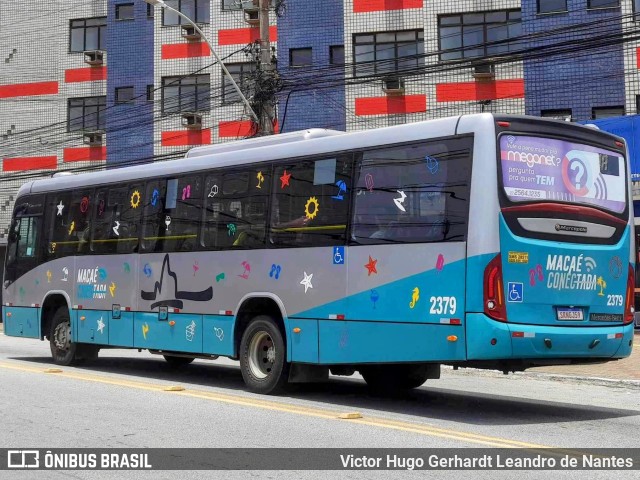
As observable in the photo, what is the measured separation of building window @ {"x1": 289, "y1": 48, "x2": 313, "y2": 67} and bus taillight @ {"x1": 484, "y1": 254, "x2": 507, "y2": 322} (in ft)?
77.5

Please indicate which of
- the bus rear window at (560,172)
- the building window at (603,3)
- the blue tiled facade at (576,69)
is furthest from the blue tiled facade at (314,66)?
the bus rear window at (560,172)

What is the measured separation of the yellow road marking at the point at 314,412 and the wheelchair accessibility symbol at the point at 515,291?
1561 mm

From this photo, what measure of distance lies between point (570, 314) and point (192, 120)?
85.6ft

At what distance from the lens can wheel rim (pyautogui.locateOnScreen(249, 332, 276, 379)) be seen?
12859 mm

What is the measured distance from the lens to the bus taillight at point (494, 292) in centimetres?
1005

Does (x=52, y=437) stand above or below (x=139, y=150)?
below

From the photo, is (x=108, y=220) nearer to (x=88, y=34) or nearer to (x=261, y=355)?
(x=261, y=355)

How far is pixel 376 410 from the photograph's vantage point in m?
11.3

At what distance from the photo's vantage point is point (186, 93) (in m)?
35.8

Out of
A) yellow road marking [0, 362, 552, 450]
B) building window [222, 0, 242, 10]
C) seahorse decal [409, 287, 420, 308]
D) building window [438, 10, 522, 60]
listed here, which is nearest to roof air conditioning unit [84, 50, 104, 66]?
building window [222, 0, 242, 10]

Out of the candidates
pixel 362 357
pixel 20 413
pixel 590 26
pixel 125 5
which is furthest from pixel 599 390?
pixel 125 5

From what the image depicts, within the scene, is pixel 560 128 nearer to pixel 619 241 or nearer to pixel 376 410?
pixel 619 241

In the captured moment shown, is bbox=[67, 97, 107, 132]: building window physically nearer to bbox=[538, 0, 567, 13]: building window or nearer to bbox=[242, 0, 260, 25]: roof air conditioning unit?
bbox=[242, 0, 260, 25]: roof air conditioning unit

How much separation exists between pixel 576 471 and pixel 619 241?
4.34m
